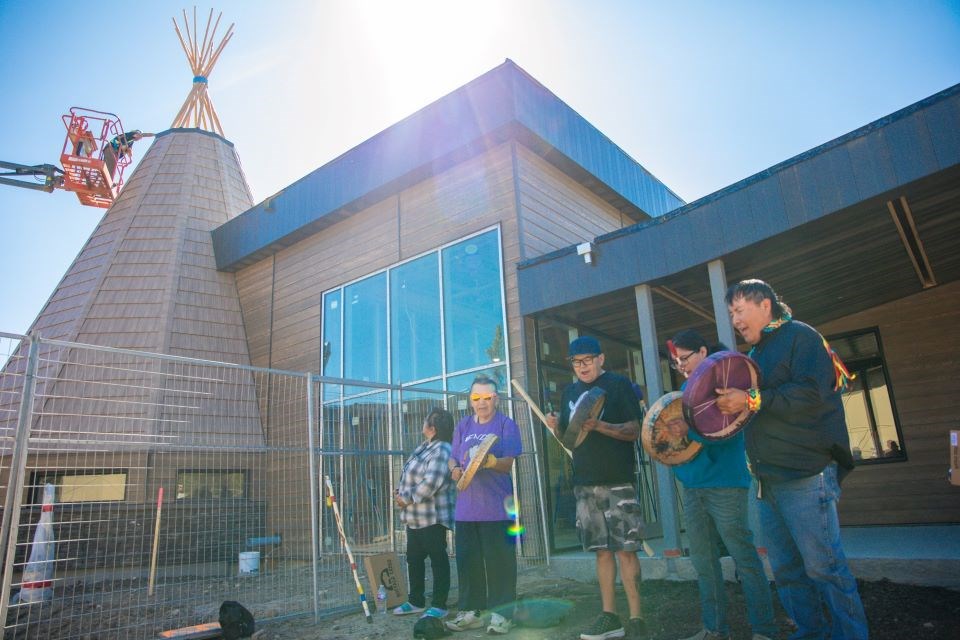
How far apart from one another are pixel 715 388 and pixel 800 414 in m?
0.36

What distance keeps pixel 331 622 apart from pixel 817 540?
3.64m

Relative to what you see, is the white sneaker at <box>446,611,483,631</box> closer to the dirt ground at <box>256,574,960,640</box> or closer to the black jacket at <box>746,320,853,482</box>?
the dirt ground at <box>256,574,960,640</box>

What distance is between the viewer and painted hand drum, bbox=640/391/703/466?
10.3ft

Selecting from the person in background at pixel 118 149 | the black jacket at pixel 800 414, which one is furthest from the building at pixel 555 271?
the person in background at pixel 118 149

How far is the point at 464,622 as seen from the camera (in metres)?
3.83

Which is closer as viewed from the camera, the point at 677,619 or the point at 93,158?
the point at 677,619

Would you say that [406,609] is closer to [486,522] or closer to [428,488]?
[428,488]

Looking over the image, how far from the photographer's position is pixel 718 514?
304 cm

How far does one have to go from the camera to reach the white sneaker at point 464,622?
12.5 ft

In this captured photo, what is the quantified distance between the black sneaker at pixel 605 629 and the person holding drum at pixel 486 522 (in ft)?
2.14

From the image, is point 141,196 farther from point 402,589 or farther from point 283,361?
point 402,589

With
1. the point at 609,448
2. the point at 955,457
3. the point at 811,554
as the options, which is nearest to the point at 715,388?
the point at 811,554

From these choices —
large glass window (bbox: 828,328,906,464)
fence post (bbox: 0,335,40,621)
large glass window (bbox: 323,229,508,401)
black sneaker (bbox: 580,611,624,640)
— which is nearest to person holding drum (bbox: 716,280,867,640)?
black sneaker (bbox: 580,611,624,640)

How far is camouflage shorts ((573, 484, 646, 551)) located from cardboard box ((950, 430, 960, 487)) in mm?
2517
